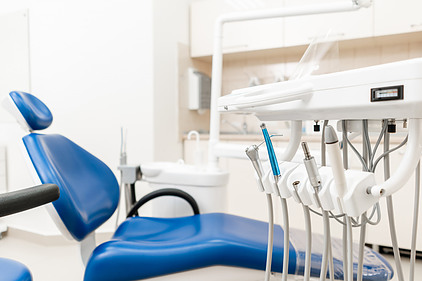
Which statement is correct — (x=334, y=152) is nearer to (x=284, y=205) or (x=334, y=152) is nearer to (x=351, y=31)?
(x=284, y=205)

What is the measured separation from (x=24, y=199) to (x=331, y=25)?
2573mm

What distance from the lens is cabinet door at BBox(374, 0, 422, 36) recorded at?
2490 millimetres

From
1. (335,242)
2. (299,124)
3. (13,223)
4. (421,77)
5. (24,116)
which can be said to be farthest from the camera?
(13,223)

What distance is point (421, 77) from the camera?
500mm

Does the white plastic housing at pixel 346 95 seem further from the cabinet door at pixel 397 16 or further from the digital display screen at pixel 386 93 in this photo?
the cabinet door at pixel 397 16

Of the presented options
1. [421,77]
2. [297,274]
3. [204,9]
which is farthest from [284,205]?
[204,9]

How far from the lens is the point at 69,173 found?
4.50ft

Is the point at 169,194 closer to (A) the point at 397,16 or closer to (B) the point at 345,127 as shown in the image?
(B) the point at 345,127

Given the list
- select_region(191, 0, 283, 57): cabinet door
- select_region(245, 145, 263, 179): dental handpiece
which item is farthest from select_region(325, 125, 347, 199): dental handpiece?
select_region(191, 0, 283, 57): cabinet door

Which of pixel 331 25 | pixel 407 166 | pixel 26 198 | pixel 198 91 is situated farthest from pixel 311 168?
pixel 198 91

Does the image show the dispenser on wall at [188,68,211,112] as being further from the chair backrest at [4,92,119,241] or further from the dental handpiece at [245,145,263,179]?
the dental handpiece at [245,145,263,179]

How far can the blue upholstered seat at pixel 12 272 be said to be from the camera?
917 mm

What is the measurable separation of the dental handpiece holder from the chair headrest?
1007mm

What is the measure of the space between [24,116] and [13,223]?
6.96 ft
